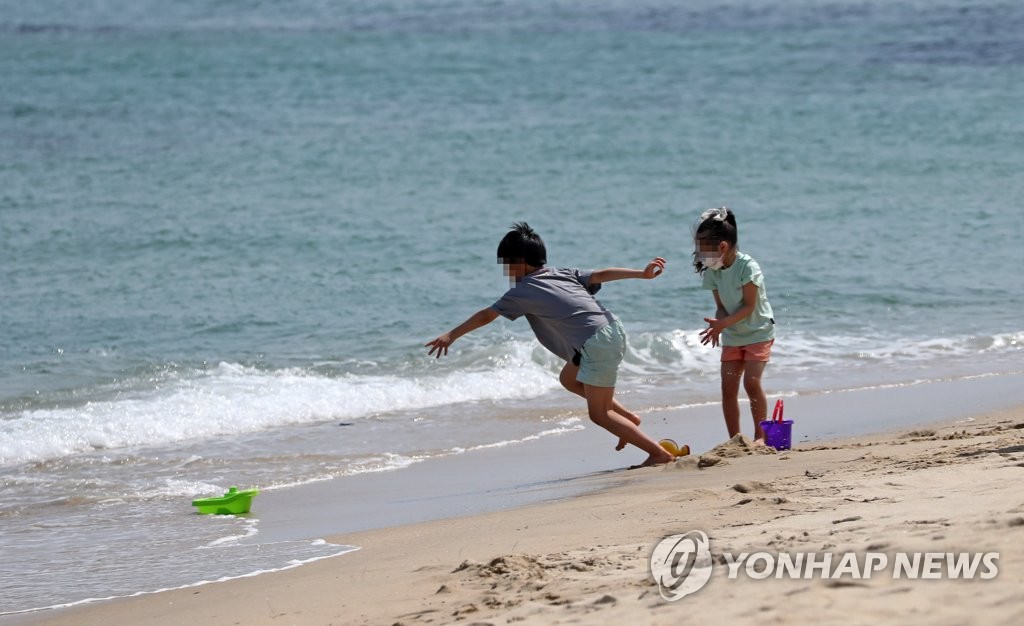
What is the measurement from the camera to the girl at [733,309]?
6109 mm

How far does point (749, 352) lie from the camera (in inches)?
249

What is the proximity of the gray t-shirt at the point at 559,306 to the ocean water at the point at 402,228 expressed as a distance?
2.90 ft

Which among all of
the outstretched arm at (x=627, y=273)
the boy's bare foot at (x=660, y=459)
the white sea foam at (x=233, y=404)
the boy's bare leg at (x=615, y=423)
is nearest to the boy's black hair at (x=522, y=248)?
the outstretched arm at (x=627, y=273)

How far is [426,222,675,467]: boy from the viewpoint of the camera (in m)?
5.94

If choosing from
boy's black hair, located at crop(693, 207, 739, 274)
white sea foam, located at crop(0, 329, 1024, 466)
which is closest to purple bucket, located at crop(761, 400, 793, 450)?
boy's black hair, located at crop(693, 207, 739, 274)

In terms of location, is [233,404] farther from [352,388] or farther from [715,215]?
[715,215]

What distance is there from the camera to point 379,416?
8242 mm

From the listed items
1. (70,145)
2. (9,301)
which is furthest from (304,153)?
(9,301)

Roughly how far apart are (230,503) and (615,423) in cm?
192

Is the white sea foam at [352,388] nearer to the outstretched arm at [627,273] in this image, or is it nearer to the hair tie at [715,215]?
the outstretched arm at [627,273]

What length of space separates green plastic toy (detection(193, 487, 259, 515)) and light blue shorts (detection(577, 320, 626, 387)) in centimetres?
172

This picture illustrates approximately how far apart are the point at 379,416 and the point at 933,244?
804 centimetres

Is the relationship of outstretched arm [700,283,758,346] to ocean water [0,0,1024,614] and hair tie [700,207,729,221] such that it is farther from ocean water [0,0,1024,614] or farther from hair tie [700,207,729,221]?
ocean water [0,0,1024,614]

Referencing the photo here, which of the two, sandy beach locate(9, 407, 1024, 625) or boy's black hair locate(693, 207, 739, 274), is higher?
boy's black hair locate(693, 207, 739, 274)
